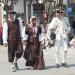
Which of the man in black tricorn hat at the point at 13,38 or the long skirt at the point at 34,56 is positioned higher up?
the man in black tricorn hat at the point at 13,38

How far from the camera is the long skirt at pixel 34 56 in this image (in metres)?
13.4

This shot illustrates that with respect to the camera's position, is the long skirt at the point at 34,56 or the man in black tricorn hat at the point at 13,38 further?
the long skirt at the point at 34,56

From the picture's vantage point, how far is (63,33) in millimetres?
13773

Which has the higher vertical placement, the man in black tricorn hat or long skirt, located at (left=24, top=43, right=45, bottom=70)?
the man in black tricorn hat

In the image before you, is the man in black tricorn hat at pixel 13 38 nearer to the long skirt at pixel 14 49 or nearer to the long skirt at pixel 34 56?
the long skirt at pixel 14 49

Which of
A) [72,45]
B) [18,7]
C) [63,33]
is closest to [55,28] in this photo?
[63,33]

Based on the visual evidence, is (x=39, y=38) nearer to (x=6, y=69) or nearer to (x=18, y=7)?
(x=6, y=69)

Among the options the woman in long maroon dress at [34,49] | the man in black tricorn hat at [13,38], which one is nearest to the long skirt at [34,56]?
the woman in long maroon dress at [34,49]

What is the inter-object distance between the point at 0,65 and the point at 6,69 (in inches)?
41.5

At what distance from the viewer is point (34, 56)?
1340 centimetres

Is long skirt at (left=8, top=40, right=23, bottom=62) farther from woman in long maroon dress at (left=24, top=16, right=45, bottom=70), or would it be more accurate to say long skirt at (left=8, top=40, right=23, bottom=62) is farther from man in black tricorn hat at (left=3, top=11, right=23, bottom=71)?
woman in long maroon dress at (left=24, top=16, right=45, bottom=70)

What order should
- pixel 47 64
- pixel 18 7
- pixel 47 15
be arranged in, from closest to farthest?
pixel 47 64 < pixel 47 15 < pixel 18 7

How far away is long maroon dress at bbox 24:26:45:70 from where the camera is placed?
43.8ft

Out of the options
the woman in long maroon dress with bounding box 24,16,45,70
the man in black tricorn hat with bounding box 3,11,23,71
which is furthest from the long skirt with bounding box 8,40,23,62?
the woman in long maroon dress with bounding box 24,16,45,70
